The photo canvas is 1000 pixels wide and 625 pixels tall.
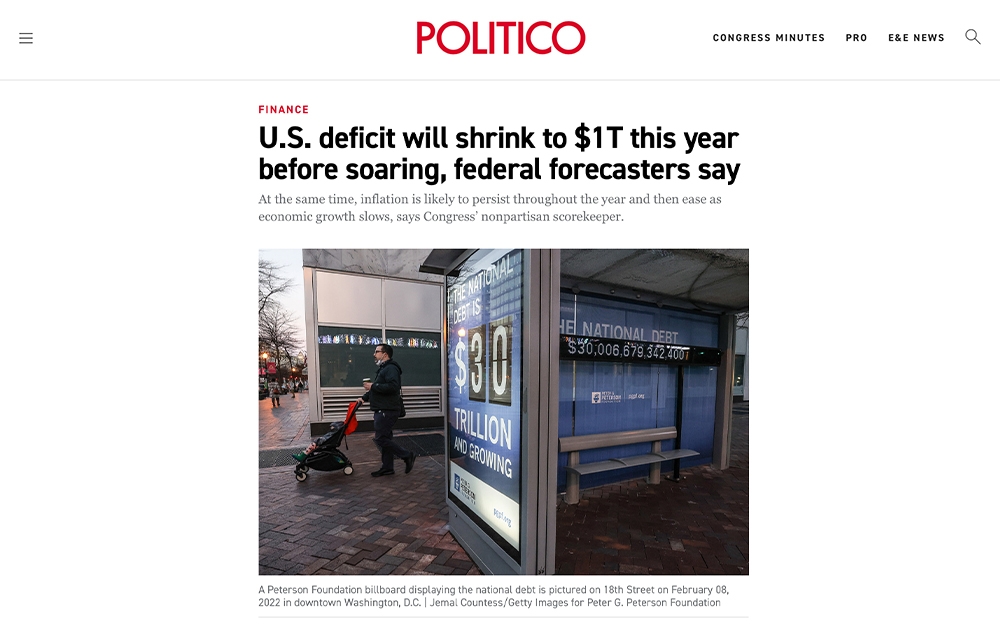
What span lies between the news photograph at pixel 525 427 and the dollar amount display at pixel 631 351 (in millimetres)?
24

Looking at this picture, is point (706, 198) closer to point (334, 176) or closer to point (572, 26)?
point (572, 26)

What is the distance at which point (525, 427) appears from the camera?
237 centimetres

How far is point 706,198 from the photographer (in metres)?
2.17

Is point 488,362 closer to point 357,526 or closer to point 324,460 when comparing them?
point 357,526

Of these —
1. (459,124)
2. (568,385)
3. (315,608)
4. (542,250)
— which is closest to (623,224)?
(542,250)

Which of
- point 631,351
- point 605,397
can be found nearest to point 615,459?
point 605,397

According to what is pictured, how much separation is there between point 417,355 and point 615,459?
6299mm

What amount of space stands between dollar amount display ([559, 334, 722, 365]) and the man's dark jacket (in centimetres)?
225

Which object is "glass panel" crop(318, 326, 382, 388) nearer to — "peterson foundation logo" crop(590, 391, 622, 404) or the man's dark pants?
the man's dark pants

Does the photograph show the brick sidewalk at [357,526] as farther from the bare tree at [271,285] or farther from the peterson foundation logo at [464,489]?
the bare tree at [271,285]

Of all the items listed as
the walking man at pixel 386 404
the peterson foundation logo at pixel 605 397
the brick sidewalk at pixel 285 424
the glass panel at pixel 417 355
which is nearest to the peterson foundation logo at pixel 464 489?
the walking man at pixel 386 404

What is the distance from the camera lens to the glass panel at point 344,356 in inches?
364

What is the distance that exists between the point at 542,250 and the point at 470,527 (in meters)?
2.17

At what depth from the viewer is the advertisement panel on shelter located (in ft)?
8.23
